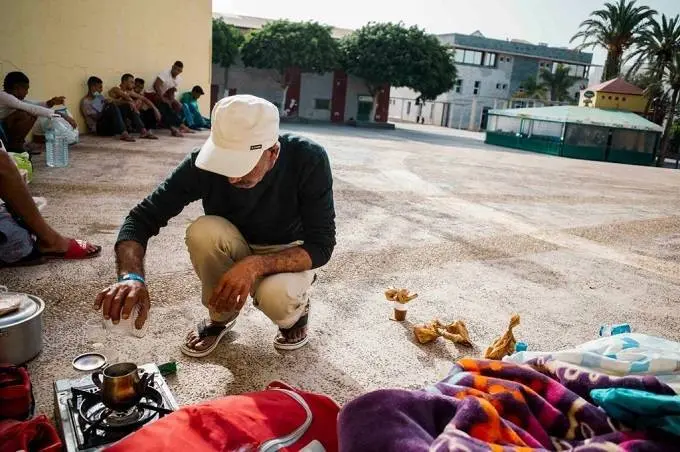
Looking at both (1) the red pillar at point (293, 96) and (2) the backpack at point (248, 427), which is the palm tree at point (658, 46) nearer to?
(1) the red pillar at point (293, 96)

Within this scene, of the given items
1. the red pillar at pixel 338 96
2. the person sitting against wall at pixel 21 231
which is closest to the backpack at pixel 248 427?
the person sitting against wall at pixel 21 231

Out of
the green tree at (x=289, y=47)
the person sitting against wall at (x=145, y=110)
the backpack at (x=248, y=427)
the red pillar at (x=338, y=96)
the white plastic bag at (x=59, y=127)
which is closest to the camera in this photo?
the backpack at (x=248, y=427)

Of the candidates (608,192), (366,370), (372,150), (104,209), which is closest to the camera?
(366,370)

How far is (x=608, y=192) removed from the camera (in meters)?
9.45

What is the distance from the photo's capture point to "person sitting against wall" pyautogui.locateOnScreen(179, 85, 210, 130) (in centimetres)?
1279

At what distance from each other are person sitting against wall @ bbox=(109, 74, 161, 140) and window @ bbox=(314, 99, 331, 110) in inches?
829

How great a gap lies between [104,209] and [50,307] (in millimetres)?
2188

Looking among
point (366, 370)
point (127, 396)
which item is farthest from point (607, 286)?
point (127, 396)

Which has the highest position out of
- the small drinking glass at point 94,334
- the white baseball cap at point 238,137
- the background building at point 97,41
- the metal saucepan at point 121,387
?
the background building at point 97,41

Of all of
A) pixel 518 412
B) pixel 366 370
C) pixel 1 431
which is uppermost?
pixel 518 412

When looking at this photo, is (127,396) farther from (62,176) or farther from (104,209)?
(62,176)

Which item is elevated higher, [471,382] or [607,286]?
[471,382]

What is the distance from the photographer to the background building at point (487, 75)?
42719mm

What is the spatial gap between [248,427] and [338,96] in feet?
102
